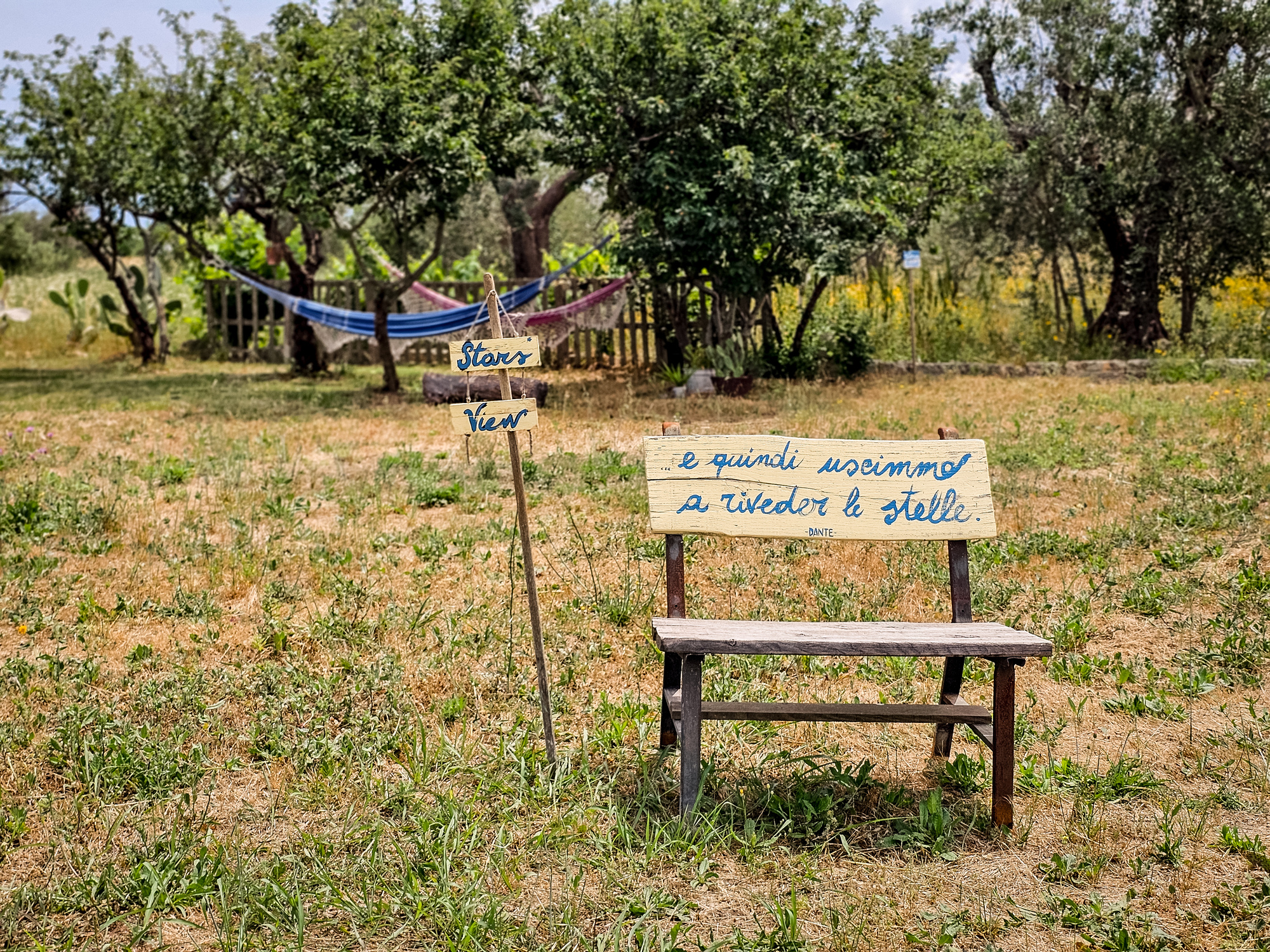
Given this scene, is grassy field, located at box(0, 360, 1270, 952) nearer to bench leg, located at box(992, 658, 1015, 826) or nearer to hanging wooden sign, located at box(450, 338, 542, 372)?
bench leg, located at box(992, 658, 1015, 826)

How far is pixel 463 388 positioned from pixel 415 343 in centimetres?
737

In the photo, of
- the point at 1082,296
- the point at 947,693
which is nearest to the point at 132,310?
the point at 1082,296

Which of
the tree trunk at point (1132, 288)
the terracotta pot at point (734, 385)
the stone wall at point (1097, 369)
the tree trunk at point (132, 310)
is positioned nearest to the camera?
the stone wall at point (1097, 369)

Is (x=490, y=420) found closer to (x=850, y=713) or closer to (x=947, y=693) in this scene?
(x=850, y=713)

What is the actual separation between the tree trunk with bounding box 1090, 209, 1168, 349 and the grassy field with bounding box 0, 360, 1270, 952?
22.0 ft

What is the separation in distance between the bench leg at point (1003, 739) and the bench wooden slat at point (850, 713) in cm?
9

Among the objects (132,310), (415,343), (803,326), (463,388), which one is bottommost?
(463,388)

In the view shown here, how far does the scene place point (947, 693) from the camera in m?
3.35

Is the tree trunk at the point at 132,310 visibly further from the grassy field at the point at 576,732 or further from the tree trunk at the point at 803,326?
the grassy field at the point at 576,732

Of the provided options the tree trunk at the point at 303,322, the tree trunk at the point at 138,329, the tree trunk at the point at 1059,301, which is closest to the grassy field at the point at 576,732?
the tree trunk at the point at 1059,301

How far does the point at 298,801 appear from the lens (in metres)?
2.99

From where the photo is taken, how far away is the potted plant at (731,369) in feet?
36.3

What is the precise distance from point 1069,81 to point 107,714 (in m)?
13.0

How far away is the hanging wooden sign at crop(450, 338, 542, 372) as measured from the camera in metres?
3.12
